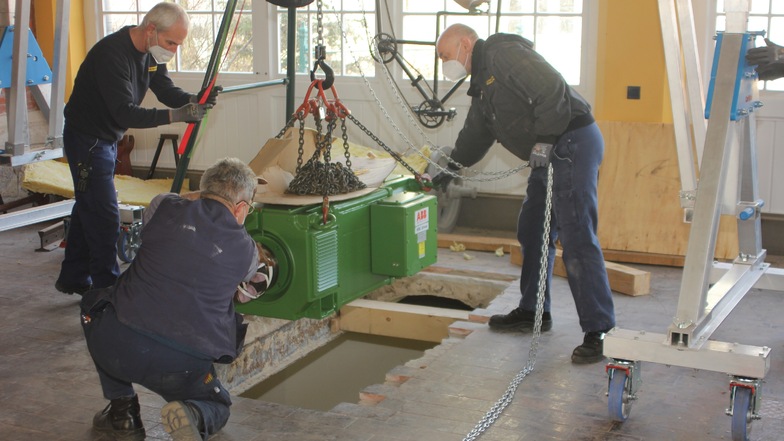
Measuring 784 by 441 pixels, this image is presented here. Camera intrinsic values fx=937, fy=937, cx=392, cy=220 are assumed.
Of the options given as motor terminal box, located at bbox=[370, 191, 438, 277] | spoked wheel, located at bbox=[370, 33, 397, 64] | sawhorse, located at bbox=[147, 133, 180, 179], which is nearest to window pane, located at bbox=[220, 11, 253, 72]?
sawhorse, located at bbox=[147, 133, 180, 179]

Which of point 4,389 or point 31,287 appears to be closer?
point 4,389

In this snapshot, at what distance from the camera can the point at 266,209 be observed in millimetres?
3963

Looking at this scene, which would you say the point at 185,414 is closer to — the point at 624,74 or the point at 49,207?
the point at 49,207

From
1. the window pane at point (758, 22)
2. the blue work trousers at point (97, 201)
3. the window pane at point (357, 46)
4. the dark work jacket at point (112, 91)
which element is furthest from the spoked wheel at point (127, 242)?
the window pane at point (758, 22)

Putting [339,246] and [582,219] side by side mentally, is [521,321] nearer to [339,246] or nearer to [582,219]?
[582,219]

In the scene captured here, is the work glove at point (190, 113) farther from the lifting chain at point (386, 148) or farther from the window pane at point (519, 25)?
the window pane at point (519, 25)

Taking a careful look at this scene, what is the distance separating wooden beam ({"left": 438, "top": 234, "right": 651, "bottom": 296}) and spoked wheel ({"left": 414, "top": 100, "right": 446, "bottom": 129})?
2.89 ft

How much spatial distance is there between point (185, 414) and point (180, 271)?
50 cm

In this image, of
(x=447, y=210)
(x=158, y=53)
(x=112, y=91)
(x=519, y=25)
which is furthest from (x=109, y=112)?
(x=519, y=25)

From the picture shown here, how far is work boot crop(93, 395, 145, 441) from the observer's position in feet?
11.8

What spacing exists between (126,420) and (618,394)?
1906 mm

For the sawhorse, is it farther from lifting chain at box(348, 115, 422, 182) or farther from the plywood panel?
lifting chain at box(348, 115, 422, 182)

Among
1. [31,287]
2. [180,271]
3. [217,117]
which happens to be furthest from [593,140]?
[217,117]

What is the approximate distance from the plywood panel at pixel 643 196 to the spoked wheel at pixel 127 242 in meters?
3.15
